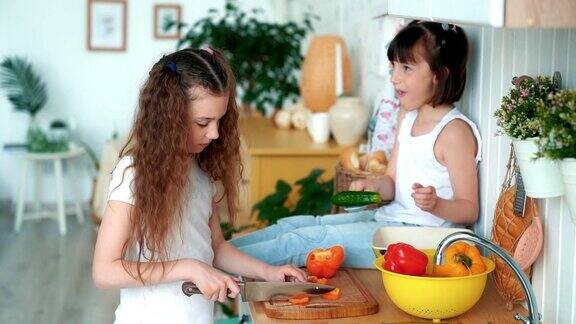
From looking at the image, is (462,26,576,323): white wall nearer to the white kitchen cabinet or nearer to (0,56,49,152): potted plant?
the white kitchen cabinet

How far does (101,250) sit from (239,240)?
0.63 metres

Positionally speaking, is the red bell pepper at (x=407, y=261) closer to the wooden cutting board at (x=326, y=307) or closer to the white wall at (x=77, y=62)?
the wooden cutting board at (x=326, y=307)

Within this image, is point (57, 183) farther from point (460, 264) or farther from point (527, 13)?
point (527, 13)

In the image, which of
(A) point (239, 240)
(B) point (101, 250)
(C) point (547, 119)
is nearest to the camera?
(C) point (547, 119)

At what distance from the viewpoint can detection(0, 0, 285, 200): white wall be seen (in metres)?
5.92

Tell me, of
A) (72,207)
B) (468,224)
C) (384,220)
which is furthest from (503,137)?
(72,207)

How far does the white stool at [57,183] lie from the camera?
18.3 ft

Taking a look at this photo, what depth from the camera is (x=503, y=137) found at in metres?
1.94

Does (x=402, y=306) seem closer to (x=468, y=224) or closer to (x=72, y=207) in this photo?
(x=468, y=224)

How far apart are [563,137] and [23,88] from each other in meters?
4.94

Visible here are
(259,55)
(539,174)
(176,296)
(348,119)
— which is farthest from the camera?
(259,55)

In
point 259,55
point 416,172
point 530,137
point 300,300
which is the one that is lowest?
point 300,300

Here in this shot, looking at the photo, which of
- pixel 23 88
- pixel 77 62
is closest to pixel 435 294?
pixel 23 88

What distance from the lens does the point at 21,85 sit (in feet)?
18.9
